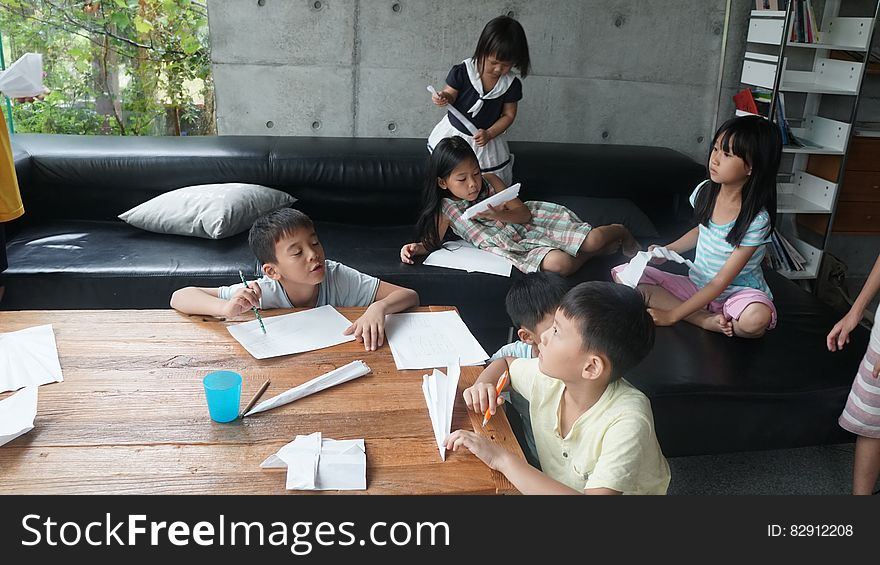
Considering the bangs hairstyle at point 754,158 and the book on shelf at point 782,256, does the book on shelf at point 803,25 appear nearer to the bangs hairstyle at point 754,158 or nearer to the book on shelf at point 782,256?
the book on shelf at point 782,256

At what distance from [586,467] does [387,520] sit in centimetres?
46

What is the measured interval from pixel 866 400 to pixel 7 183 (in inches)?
102

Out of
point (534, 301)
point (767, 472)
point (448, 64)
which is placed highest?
point (448, 64)

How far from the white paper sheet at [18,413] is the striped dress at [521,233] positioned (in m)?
1.80

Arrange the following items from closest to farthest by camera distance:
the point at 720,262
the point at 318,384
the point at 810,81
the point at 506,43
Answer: the point at 318,384 → the point at 720,262 → the point at 506,43 → the point at 810,81

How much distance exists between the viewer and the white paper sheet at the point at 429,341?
1.56 metres

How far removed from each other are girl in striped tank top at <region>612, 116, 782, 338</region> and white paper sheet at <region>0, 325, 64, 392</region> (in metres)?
1.73

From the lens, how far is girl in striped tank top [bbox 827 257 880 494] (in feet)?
6.23

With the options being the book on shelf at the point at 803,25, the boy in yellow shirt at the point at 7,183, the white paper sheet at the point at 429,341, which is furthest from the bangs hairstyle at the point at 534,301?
the book on shelf at the point at 803,25

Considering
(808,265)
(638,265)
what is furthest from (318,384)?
(808,265)

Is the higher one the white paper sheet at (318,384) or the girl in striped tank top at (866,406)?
the white paper sheet at (318,384)

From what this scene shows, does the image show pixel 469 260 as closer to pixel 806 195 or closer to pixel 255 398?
pixel 255 398

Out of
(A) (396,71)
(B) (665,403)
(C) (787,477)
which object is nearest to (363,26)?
(A) (396,71)

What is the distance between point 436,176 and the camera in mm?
2814
